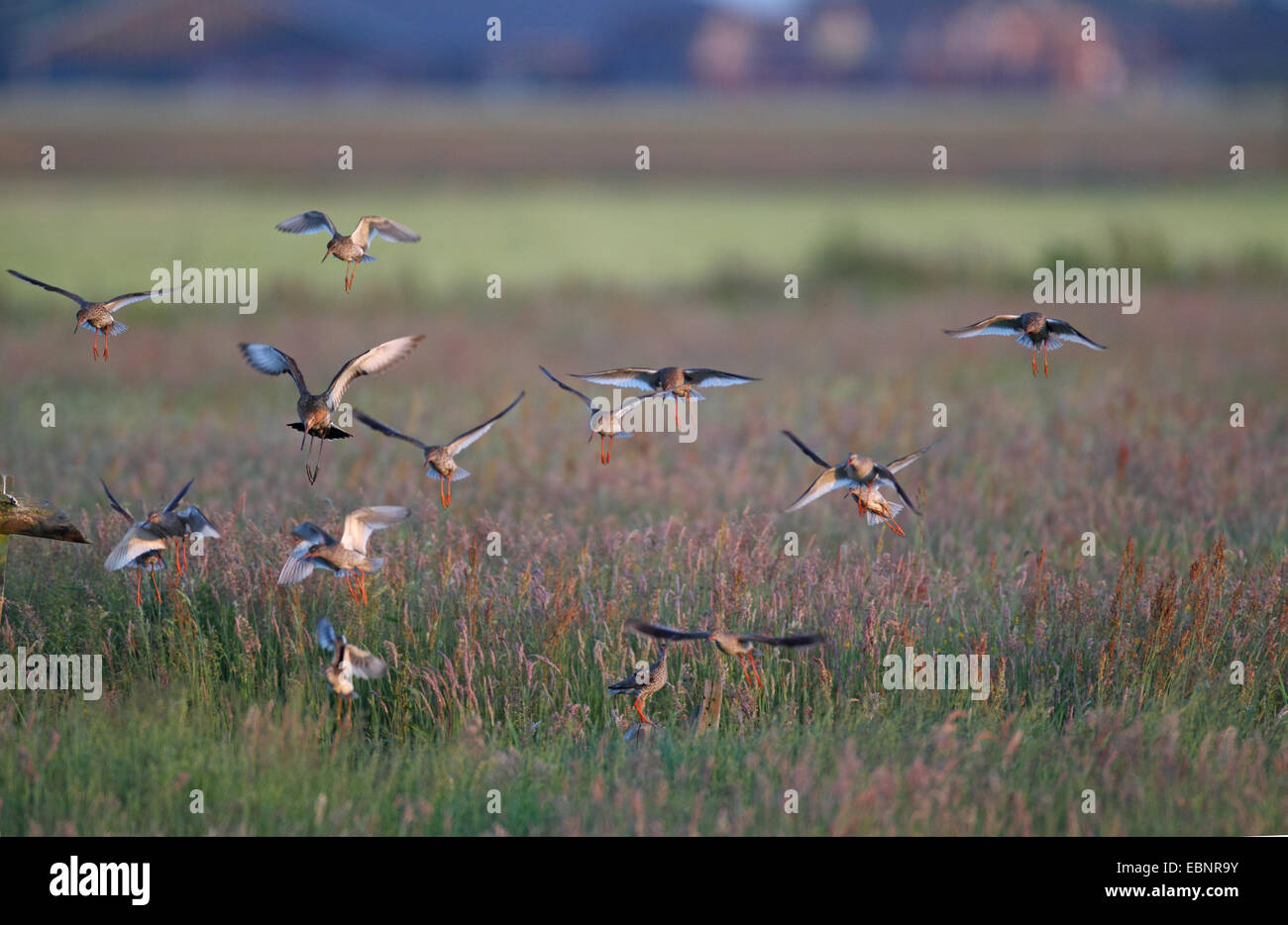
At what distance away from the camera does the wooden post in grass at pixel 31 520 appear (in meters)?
6.23

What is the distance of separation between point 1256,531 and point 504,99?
8465 centimetres

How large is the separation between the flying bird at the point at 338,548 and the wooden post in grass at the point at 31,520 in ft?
5.04

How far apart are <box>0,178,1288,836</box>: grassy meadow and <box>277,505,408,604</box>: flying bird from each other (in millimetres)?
658

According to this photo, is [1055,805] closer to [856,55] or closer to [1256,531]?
[1256,531]

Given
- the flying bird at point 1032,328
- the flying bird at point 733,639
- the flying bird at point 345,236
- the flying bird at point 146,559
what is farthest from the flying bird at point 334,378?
the flying bird at point 1032,328

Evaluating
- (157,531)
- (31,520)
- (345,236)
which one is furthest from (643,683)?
(31,520)

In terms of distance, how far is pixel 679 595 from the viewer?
6793 mm

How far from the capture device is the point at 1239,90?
92438mm

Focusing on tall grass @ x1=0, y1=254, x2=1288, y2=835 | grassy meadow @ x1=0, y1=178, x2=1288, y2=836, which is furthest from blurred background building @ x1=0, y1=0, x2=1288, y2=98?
tall grass @ x1=0, y1=254, x2=1288, y2=835

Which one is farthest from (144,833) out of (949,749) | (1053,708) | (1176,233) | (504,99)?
(504,99)

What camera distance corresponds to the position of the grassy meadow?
17.8 ft

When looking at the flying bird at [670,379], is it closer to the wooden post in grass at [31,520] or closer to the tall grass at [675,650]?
the tall grass at [675,650]

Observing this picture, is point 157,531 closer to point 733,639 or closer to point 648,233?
point 733,639

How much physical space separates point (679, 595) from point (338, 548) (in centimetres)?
198
